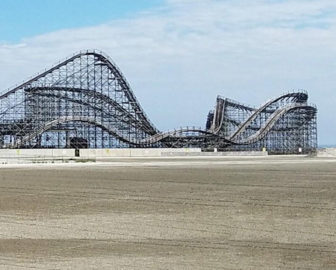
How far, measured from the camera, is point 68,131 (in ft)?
214

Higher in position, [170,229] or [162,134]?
[162,134]

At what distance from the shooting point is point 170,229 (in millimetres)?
9547

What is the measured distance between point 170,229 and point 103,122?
58.0m

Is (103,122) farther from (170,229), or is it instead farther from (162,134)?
(170,229)

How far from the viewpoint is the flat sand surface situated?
723 cm

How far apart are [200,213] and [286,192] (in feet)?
16.2

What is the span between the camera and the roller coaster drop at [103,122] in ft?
211

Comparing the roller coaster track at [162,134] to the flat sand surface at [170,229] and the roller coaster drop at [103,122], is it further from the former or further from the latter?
the flat sand surface at [170,229]

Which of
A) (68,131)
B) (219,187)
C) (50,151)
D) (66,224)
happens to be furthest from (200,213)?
(68,131)

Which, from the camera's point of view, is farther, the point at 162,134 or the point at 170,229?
the point at 162,134

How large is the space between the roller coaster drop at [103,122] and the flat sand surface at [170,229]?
48.6 metres

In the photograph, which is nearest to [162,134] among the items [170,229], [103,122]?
[103,122]

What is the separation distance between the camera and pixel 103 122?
67.0 metres

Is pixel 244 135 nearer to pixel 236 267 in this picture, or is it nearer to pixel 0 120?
pixel 0 120
